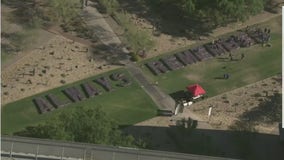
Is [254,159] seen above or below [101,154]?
below

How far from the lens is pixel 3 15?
3895 inches

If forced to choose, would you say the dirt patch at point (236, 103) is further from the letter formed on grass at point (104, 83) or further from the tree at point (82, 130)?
the tree at point (82, 130)

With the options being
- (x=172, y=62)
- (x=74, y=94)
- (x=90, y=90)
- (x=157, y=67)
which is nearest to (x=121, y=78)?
(x=90, y=90)

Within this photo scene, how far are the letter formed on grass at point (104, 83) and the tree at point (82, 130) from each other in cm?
2019

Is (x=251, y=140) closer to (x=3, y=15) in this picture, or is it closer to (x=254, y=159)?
(x=254, y=159)

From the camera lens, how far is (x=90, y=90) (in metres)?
84.4

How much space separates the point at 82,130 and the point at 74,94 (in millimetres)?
21494

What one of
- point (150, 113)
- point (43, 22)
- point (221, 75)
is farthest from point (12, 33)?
point (221, 75)

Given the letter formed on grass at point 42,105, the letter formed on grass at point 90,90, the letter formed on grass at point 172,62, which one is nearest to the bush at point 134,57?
the letter formed on grass at point 172,62

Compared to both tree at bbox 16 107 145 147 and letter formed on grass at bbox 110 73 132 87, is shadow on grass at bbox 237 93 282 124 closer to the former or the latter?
letter formed on grass at bbox 110 73 132 87

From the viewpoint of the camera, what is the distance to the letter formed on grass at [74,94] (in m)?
83.0

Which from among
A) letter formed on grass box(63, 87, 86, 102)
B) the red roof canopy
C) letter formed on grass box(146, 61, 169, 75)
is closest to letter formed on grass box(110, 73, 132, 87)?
letter formed on grass box(146, 61, 169, 75)

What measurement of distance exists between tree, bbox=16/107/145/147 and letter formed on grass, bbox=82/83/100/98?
18.8 m

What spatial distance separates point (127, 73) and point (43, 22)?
18921 millimetres
